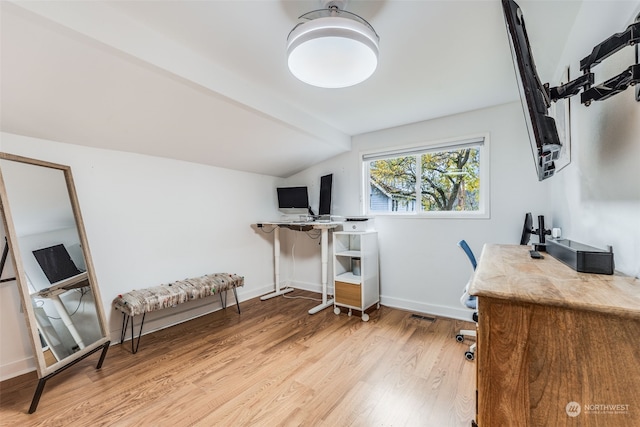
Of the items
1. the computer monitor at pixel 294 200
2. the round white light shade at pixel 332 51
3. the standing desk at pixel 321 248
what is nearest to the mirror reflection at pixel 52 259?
the standing desk at pixel 321 248

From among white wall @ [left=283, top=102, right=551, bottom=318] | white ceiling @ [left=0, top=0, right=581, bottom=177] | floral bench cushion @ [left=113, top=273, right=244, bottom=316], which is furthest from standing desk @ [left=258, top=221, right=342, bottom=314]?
white ceiling @ [left=0, top=0, right=581, bottom=177]

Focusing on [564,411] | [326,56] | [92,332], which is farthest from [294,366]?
[326,56]

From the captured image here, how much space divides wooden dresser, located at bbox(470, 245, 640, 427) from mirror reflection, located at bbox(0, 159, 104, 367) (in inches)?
99.8

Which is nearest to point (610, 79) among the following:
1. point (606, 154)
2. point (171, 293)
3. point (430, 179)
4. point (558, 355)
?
point (606, 154)

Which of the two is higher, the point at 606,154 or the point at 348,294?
the point at 606,154

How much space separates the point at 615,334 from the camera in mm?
572

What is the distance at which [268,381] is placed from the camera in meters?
1.86

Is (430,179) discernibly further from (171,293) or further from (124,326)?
(124,326)

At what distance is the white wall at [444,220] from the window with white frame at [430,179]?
0.10 m

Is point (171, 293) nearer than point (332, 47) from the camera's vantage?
No

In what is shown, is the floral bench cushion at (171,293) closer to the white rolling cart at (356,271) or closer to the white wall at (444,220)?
the white rolling cart at (356,271)

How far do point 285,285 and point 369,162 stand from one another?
7.54 ft

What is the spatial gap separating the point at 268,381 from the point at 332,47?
2.13 metres

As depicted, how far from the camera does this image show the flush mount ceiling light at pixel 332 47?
1240 mm
